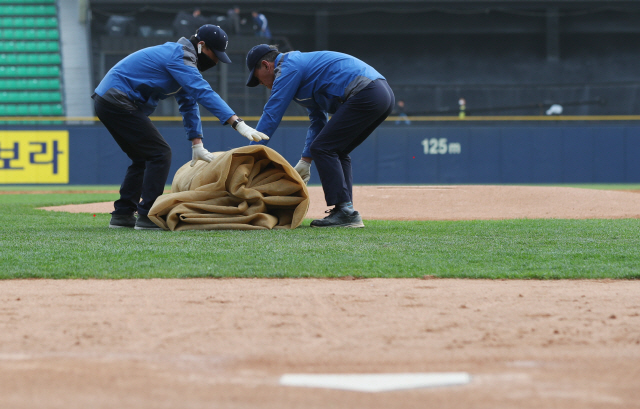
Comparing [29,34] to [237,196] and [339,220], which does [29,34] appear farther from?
[339,220]

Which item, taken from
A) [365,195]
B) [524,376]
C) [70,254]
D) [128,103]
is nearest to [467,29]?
[365,195]

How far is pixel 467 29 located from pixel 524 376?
2420 cm

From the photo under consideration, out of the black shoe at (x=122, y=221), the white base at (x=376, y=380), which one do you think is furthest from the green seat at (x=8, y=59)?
the white base at (x=376, y=380)

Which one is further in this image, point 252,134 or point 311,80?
point 311,80

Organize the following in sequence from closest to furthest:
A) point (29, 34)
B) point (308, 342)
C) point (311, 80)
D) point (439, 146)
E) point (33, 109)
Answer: point (308, 342)
point (311, 80)
point (439, 146)
point (33, 109)
point (29, 34)

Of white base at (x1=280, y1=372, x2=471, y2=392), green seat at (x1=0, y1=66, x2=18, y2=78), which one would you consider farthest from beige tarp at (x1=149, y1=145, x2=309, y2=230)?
green seat at (x1=0, y1=66, x2=18, y2=78)

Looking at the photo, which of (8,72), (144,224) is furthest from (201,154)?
(8,72)

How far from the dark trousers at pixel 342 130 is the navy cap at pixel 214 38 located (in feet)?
3.21

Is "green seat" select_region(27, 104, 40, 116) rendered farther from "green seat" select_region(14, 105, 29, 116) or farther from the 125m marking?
the 125m marking

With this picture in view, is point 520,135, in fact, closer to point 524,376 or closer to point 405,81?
point 405,81

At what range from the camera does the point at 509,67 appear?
24.5m

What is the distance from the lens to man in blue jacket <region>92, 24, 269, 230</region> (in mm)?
5375

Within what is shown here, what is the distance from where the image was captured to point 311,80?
559 centimetres

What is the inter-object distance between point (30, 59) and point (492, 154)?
1474cm
